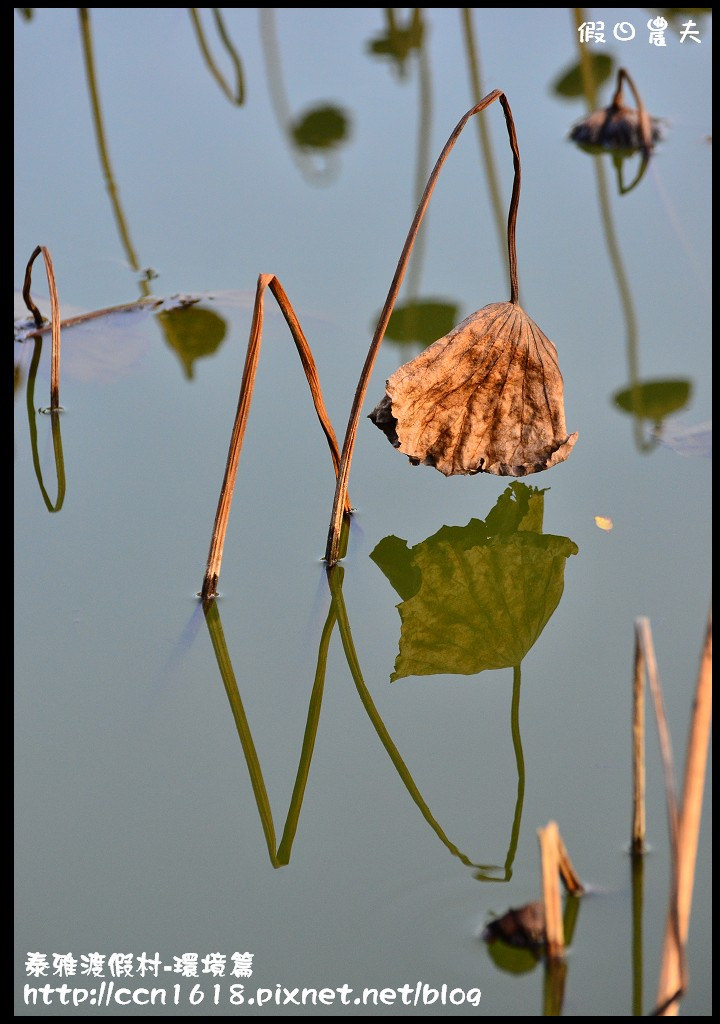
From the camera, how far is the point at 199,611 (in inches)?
59.7

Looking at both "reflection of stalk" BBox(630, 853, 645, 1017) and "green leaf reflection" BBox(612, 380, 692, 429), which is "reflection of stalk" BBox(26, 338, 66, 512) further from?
"reflection of stalk" BBox(630, 853, 645, 1017)

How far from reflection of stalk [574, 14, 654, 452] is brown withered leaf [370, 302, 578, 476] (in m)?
0.28

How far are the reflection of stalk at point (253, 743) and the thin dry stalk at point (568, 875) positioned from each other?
304 mm

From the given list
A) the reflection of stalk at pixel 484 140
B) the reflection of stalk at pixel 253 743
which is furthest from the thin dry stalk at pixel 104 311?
the reflection of stalk at pixel 253 743

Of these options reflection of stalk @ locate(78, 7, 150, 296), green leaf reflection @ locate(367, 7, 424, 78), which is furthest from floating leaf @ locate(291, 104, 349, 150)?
reflection of stalk @ locate(78, 7, 150, 296)

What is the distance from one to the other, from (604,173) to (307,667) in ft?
5.49

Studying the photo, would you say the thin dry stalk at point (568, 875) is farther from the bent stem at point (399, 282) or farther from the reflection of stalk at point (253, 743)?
the bent stem at point (399, 282)

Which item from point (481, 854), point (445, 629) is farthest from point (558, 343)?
point (481, 854)

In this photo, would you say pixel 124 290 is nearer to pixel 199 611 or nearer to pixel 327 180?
pixel 327 180

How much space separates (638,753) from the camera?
105 centimetres

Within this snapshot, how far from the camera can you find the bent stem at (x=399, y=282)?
1309 mm

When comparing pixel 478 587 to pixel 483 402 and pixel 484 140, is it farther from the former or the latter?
pixel 484 140

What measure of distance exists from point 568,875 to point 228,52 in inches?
101

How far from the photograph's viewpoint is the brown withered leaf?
1513 millimetres
